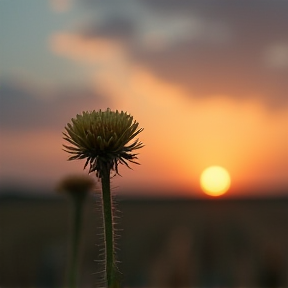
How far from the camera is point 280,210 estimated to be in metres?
34.4

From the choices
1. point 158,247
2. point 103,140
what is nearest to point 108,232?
point 103,140

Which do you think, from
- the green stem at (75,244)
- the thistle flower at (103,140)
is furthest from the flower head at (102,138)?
the green stem at (75,244)

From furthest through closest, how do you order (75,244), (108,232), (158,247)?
1. (158,247)
2. (75,244)
3. (108,232)

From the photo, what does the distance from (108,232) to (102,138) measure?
17.3 inches

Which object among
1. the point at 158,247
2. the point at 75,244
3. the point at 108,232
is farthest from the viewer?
the point at 158,247

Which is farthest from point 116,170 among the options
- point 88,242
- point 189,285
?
point 88,242

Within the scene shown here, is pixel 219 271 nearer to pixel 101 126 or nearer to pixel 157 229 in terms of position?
pixel 101 126

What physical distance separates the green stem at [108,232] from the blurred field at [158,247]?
0.54ft

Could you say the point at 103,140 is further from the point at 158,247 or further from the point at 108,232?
the point at 158,247

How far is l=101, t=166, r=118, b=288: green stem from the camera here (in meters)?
2.75

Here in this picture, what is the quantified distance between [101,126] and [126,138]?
4.4 inches

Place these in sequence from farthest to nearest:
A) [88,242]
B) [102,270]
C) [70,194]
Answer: [88,242]
[70,194]
[102,270]

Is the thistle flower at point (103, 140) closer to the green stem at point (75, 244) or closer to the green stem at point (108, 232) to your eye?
the green stem at point (108, 232)

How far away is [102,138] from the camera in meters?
3.28
